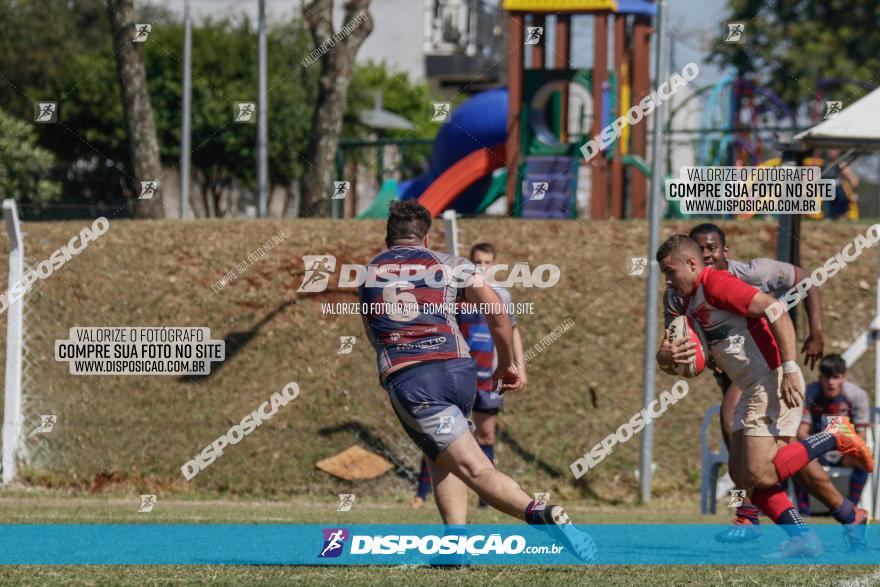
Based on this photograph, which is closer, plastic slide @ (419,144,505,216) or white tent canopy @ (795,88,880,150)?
white tent canopy @ (795,88,880,150)

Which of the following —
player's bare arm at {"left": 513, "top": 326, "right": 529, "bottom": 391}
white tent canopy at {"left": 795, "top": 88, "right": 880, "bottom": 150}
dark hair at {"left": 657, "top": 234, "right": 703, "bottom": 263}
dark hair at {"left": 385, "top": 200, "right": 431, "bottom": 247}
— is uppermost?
white tent canopy at {"left": 795, "top": 88, "right": 880, "bottom": 150}

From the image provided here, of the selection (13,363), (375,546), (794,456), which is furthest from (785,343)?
(13,363)

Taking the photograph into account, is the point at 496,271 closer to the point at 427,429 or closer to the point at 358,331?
the point at 358,331

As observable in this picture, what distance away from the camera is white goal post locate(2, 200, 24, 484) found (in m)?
12.3

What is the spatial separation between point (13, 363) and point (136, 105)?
24.5 ft

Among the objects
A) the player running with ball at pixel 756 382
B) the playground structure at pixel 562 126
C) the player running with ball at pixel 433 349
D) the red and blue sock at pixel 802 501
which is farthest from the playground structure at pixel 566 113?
the player running with ball at pixel 433 349

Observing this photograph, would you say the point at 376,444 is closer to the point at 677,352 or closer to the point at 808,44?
the point at 677,352

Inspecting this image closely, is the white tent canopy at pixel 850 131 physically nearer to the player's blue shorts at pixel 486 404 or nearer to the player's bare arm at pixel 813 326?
the player's bare arm at pixel 813 326

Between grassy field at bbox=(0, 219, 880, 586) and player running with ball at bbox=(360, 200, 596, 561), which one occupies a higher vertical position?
player running with ball at bbox=(360, 200, 596, 561)

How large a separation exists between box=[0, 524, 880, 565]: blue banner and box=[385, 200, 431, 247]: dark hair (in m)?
1.52

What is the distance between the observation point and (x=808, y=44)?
39.8m

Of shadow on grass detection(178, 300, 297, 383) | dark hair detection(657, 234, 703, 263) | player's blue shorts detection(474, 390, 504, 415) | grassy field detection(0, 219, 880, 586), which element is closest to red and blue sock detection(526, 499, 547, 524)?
dark hair detection(657, 234, 703, 263)

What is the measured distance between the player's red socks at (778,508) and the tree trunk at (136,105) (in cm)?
1205

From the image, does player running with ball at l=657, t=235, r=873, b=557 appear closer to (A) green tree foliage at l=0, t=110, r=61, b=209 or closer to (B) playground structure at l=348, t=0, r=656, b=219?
(B) playground structure at l=348, t=0, r=656, b=219
